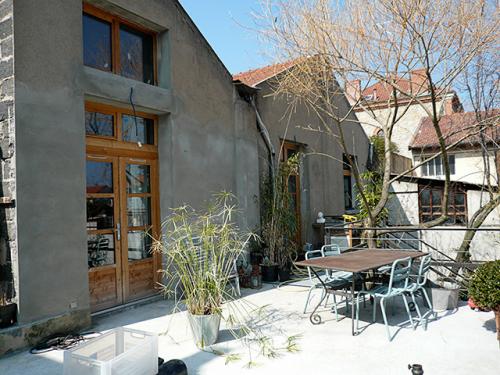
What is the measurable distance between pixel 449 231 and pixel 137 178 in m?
7.88

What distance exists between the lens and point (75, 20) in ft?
15.2

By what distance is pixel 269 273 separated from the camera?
6.98 meters

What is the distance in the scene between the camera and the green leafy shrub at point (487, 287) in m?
3.69

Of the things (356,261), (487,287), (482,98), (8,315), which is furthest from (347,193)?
(8,315)

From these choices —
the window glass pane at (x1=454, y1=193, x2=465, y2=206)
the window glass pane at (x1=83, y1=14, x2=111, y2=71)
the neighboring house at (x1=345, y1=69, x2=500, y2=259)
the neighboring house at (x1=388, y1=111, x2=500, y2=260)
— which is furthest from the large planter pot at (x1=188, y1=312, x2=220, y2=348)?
the window glass pane at (x1=454, y1=193, x2=465, y2=206)

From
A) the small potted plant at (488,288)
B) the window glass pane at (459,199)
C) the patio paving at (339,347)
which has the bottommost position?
the patio paving at (339,347)

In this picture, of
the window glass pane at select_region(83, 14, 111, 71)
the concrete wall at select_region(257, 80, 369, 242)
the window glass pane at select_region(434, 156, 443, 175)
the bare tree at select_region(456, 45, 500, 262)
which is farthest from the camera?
the window glass pane at select_region(434, 156, 443, 175)

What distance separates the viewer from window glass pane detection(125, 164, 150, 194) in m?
5.60

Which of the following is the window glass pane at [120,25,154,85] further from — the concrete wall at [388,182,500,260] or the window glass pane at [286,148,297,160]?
the concrete wall at [388,182,500,260]

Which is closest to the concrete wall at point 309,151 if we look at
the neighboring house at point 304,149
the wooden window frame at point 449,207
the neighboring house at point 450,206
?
the neighboring house at point 304,149

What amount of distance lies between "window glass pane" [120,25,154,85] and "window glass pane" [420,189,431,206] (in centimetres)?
811

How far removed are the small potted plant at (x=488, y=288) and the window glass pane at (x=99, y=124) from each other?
14.9 feet

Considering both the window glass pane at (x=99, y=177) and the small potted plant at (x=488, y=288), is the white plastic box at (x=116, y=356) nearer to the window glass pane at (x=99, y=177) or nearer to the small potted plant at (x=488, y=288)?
the window glass pane at (x=99, y=177)

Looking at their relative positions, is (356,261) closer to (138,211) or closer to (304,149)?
(138,211)
